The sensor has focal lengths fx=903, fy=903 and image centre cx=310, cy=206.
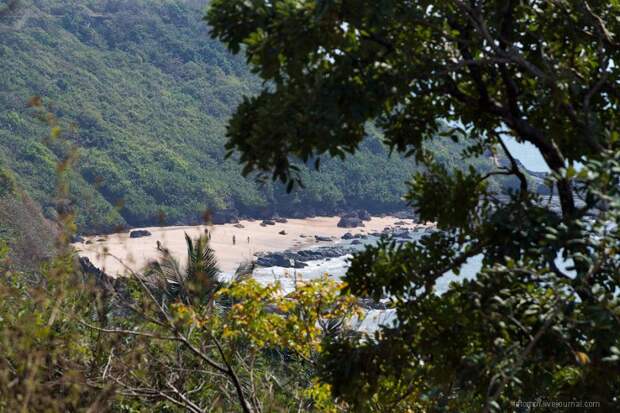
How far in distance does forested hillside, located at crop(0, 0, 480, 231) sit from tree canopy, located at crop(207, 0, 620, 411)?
55.4 meters

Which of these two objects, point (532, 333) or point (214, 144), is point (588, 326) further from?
point (214, 144)

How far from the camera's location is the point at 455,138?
5707mm

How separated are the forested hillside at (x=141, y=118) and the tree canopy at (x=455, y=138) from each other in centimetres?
5543

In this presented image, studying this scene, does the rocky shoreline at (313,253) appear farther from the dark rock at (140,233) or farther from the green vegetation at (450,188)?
the green vegetation at (450,188)

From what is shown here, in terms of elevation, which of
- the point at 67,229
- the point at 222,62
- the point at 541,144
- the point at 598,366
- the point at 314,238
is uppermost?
the point at 222,62

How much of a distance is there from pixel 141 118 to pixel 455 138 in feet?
282

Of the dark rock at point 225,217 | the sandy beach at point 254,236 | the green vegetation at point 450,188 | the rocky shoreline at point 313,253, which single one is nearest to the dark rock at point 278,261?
the rocky shoreline at point 313,253

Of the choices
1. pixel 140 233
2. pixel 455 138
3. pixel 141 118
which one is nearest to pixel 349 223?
pixel 140 233

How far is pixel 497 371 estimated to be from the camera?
4266mm

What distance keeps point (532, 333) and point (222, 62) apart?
4116 inches

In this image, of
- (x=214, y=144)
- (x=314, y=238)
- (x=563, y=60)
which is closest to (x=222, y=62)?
(x=214, y=144)

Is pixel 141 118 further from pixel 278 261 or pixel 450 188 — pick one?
pixel 450 188

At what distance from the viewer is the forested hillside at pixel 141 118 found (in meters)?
72.6

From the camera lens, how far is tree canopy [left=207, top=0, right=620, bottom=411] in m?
4.51
